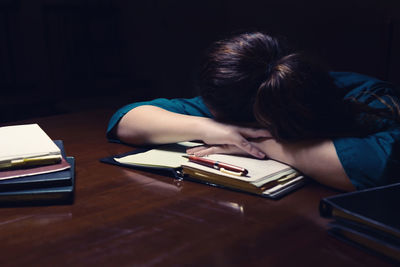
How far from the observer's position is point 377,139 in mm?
812

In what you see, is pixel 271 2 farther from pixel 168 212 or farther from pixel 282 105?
pixel 168 212

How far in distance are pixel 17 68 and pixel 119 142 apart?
2683 millimetres

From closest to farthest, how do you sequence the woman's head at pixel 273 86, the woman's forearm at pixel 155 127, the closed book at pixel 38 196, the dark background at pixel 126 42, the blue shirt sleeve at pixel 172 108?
1. the closed book at pixel 38 196
2. the woman's head at pixel 273 86
3. the woman's forearm at pixel 155 127
4. the blue shirt sleeve at pixel 172 108
5. the dark background at pixel 126 42

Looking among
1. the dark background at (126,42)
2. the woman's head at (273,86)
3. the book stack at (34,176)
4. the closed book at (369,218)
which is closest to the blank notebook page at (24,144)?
the book stack at (34,176)

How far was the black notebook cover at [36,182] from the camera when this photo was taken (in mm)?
711

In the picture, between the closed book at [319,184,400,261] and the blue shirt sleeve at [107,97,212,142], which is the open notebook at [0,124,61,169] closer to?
the blue shirt sleeve at [107,97,212,142]

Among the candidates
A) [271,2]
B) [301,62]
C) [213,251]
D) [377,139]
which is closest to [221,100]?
[301,62]

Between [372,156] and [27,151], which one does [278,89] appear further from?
[27,151]

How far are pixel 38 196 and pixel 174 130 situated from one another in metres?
0.41

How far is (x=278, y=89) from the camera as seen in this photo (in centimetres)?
84

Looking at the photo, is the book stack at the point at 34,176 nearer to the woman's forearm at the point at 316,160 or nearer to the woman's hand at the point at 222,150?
the woman's hand at the point at 222,150

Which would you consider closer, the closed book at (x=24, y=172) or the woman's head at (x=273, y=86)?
the closed book at (x=24, y=172)

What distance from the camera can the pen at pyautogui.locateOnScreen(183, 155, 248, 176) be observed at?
77 cm

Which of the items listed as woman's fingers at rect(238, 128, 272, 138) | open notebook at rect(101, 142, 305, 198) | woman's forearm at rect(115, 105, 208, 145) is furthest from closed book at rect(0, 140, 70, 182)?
woman's fingers at rect(238, 128, 272, 138)
